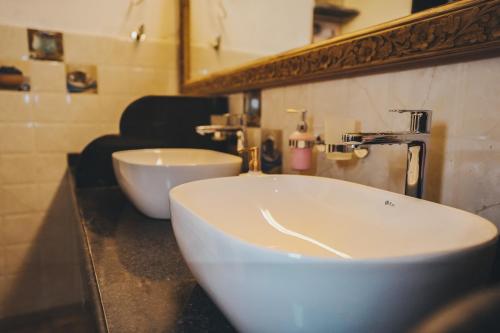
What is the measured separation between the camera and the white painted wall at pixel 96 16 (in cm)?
136

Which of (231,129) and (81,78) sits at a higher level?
(81,78)

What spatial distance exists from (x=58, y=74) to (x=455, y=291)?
1.56 metres

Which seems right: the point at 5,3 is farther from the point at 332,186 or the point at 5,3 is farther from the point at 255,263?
the point at 255,263

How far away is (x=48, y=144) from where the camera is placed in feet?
4.84

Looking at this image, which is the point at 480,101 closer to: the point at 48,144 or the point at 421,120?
the point at 421,120

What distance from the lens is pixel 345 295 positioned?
0.26m

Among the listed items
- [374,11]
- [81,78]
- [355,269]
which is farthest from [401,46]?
[81,78]

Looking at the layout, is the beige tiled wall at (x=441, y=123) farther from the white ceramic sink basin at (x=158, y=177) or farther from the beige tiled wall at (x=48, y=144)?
the beige tiled wall at (x=48, y=144)

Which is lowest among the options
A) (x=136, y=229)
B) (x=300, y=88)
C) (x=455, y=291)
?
(x=136, y=229)

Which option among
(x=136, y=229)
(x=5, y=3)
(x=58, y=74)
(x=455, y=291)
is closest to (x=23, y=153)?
(x=58, y=74)

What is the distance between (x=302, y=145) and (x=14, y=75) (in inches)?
47.6

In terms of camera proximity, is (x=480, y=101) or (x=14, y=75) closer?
(x=480, y=101)

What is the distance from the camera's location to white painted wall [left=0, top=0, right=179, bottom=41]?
4.46ft

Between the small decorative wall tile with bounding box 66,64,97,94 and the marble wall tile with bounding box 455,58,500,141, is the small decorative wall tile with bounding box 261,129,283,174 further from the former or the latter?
the small decorative wall tile with bounding box 66,64,97,94
